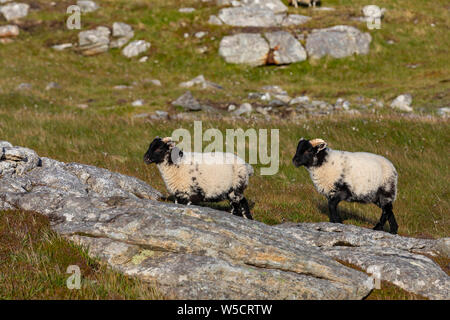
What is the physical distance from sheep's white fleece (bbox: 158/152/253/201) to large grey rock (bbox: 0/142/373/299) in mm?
3036

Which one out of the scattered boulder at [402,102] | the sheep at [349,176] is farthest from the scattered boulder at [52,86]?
the sheep at [349,176]

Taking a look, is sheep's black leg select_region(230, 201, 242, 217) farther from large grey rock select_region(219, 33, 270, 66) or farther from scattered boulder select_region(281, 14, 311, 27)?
scattered boulder select_region(281, 14, 311, 27)

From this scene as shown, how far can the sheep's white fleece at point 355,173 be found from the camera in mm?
13234

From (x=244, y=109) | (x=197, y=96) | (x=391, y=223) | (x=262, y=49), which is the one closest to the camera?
(x=391, y=223)

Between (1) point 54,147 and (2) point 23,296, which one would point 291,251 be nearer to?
(2) point 23,296

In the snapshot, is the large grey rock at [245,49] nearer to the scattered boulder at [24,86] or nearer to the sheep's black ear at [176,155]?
the scattered boulder at [24,86]

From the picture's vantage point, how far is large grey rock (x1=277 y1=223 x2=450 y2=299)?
809 cm

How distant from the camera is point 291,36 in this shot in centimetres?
4712

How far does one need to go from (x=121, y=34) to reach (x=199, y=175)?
142 feet

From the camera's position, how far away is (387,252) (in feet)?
30.6

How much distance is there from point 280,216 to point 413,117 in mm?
13968

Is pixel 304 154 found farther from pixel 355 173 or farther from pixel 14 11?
pixel 14 11

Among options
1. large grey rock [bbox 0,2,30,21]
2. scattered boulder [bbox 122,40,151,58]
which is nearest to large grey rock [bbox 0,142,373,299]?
scattered boulder [bbox 122,40,151,58]

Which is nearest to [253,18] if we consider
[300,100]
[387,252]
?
[300,100]
